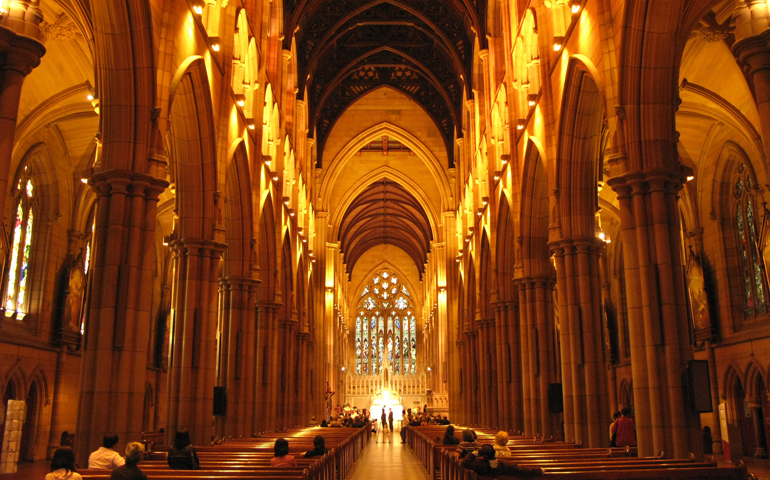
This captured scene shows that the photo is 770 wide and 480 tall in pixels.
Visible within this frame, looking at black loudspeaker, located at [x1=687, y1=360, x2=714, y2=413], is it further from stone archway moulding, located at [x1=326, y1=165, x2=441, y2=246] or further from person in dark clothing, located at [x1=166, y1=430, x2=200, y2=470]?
stone archway moulding, located at [x1=326, y1=165, x2=441, y2=246]

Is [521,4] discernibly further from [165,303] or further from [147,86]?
[165,303]

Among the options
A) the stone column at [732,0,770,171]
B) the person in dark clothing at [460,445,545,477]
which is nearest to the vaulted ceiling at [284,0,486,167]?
the stone column at [732,0,770,171]

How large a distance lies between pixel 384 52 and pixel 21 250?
22.3 metres

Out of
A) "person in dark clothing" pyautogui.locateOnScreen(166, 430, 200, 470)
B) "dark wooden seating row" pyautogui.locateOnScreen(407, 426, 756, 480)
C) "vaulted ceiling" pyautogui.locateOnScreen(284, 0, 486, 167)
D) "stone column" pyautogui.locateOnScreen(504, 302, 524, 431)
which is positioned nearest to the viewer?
"dark wooden seating row" pyautogui.locateOnScreen(407, 426, 756, 480)

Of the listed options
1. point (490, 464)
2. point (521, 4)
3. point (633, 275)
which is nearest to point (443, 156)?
point (521, 4)

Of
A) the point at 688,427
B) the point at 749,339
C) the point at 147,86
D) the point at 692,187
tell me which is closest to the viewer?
the point at 688,427

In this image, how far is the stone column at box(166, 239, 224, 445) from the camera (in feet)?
46.8

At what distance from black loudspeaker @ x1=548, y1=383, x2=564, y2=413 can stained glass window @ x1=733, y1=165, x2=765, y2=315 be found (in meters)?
7.19

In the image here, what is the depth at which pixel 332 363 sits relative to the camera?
45969 millimetres

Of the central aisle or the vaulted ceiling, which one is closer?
the central aisle

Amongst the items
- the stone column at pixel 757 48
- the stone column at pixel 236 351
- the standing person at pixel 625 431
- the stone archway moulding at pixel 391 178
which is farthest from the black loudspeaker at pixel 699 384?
the stone archway moulding at pixel 391 178

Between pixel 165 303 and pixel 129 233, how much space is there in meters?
21.8

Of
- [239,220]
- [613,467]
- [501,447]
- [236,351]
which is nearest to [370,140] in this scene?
[239,220]

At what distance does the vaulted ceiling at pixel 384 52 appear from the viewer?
105 ft
